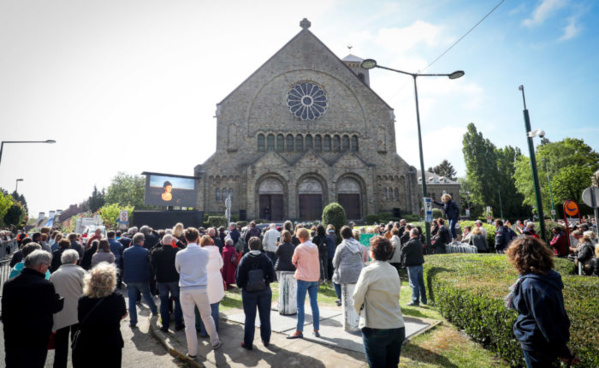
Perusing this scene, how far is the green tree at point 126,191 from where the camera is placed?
59.0 metres

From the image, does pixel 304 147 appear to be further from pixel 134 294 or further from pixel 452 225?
pixel 134 294

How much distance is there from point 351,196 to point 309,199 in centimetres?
436

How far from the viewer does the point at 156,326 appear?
7.05 m

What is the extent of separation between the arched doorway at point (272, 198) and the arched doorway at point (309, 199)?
76.0 inches

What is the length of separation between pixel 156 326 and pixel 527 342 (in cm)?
690

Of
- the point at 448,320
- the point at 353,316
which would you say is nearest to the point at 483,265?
the point at 448,320

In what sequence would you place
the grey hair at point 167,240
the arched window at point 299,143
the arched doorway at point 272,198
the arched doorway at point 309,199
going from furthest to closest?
the arched window at point 299,143, the arched doorway at point 309,199, the arched doorway at point 272,198, the grey hair at point 167,240

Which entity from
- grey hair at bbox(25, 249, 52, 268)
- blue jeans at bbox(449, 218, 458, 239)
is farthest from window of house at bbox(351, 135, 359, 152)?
grey hair at bbox(25, 249, 52, 268)

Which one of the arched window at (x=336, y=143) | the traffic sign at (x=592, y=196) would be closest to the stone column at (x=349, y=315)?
the traffic sign at (x=592, y=196)

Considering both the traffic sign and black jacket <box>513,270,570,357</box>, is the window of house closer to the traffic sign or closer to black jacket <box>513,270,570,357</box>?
the traffic sign

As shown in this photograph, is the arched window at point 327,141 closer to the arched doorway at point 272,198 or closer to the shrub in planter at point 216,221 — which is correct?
the arched doorway at point 272,198

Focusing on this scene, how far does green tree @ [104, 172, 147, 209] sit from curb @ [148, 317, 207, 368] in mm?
56217

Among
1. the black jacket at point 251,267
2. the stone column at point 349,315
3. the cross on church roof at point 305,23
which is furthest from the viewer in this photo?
the cross on church roof at point 305,23

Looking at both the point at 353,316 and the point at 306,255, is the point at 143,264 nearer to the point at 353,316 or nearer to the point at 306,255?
the point at 306,255
